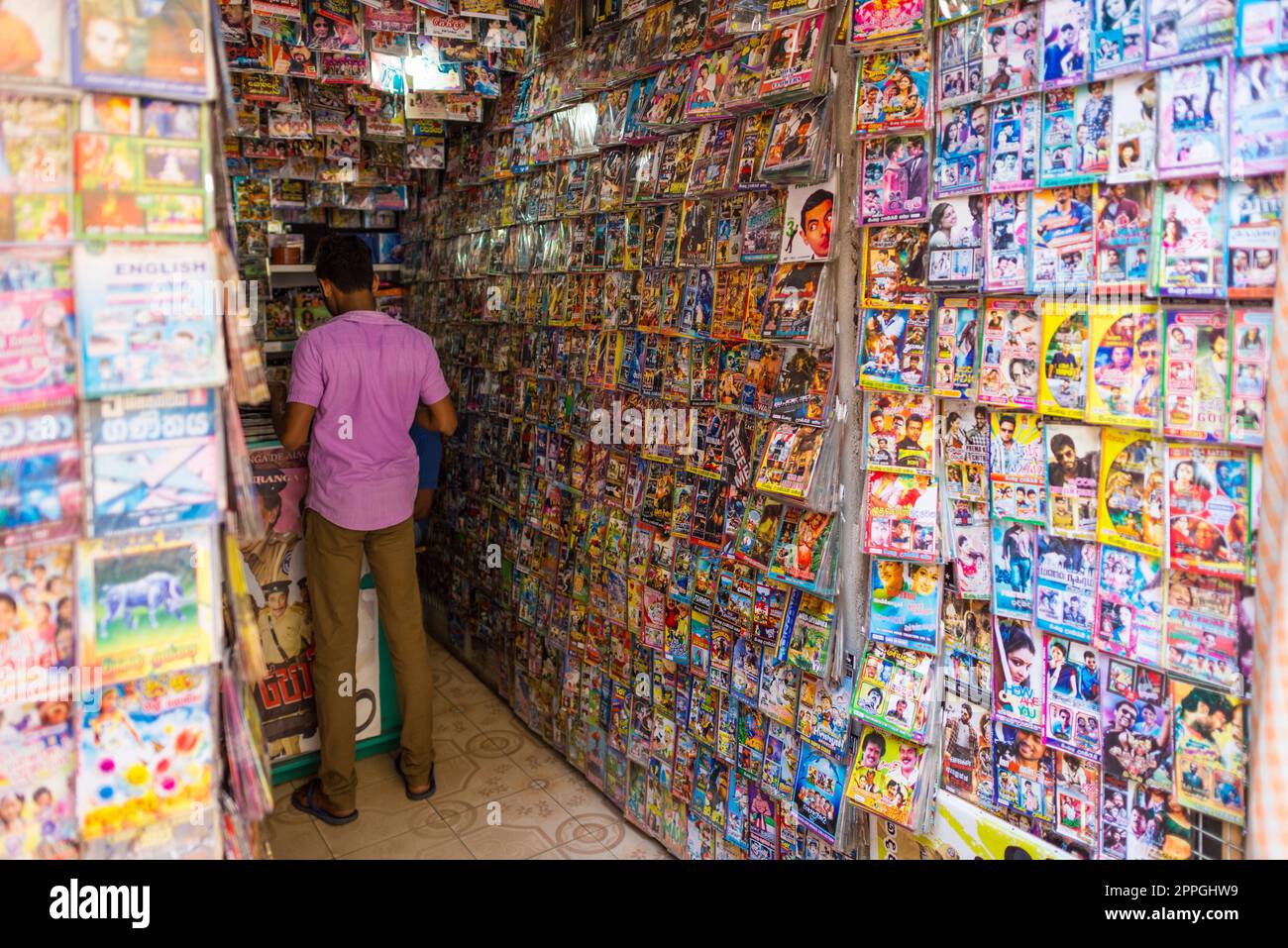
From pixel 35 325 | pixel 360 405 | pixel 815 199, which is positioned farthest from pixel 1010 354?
pixel 360 405

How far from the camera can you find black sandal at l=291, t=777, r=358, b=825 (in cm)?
313

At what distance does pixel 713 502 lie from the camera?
2680mm

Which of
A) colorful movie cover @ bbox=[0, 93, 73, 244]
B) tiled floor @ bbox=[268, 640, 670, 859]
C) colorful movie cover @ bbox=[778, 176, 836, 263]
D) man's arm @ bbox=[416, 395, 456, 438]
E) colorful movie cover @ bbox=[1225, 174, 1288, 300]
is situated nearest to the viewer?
colorful movie cover @ bbox=[0, 93, 73, 244]

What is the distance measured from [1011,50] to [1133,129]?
0.31m

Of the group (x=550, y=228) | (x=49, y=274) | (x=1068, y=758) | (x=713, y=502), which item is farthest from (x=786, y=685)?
(x=550, y=228)

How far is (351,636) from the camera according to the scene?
313 cm

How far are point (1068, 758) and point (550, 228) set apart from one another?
2.70 meters

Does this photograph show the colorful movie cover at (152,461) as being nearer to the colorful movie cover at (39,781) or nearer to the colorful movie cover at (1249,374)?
the colorful movie cover at (39,781)

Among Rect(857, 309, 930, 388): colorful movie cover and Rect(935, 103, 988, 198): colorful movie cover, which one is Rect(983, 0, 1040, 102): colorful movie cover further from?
Rect(857, 309, 930, 388): colorful movie cover

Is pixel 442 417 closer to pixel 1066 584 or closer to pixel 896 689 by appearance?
pixel 896 689

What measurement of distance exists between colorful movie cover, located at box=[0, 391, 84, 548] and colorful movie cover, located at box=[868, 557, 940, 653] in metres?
1.60

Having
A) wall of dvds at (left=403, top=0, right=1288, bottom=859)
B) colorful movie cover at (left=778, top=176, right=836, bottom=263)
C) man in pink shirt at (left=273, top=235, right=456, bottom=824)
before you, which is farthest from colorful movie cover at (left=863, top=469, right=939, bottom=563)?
man in pink shirt at (left=273, top=235, right=456, bottom=824)

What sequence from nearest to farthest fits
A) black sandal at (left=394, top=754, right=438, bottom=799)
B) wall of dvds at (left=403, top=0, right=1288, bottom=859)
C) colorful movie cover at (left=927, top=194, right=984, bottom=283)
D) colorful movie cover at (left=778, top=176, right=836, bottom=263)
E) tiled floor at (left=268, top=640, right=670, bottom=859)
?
wall of dvds at (left=403, top=0, right=1288, bottom=859) < colorful movie cover at (left=927, top=194, right=984, bottom=283) < colorful movie cover at (left=778, top=176, right=836, bottom=263) < tiled floor at (left=268, top=640, right=670, bottom=859) < black sandal at (left=394, top=754, right=438, bottom=799)

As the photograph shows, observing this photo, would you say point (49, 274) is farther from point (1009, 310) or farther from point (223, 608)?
point (1009, 310)
